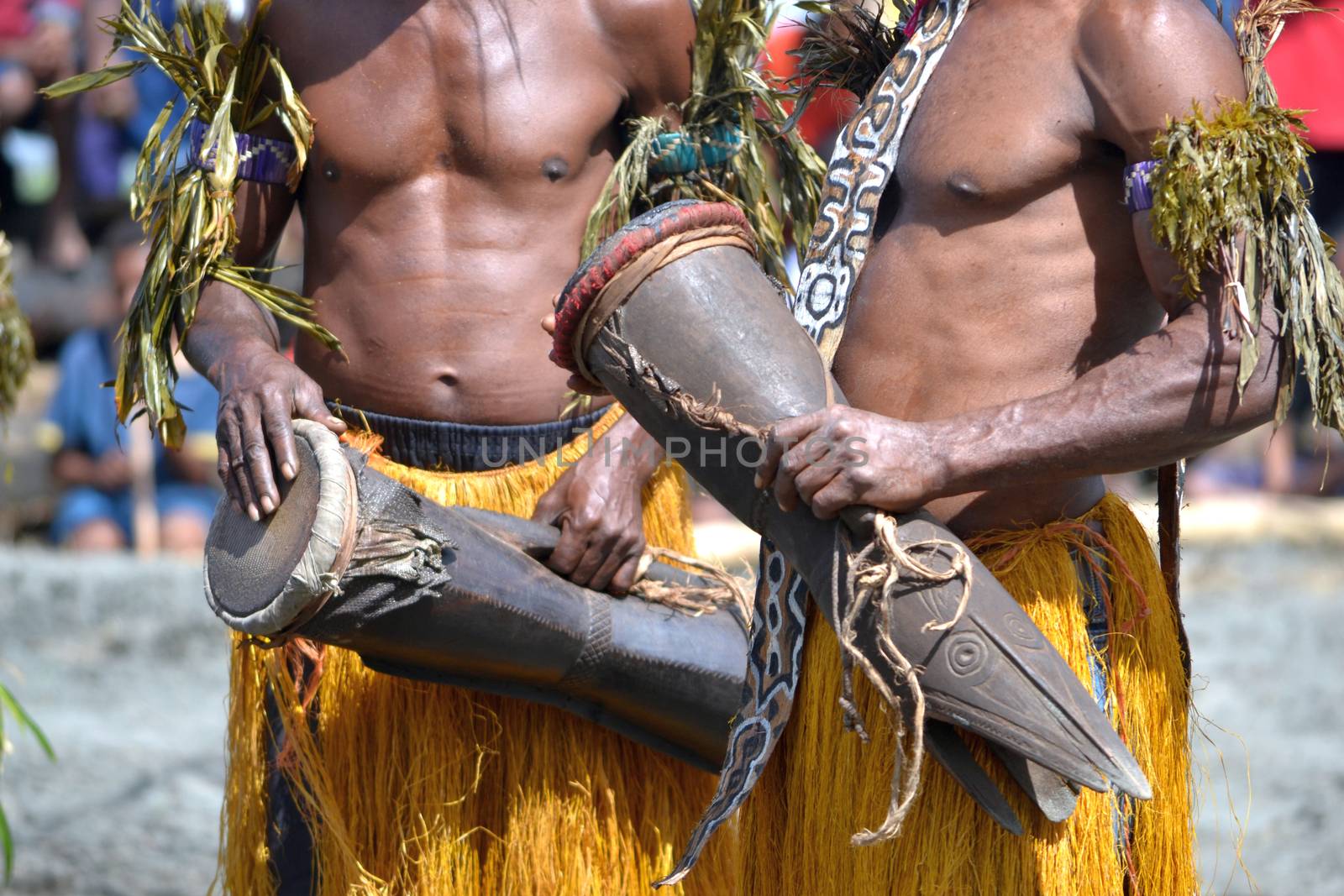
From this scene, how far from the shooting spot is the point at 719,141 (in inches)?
117

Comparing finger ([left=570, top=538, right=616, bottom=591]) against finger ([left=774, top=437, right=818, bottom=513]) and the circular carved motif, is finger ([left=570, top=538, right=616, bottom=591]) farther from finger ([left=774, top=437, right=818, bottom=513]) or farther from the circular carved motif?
the circular carved motif

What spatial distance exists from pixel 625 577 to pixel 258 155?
104 cm

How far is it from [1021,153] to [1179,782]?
92 centimetres

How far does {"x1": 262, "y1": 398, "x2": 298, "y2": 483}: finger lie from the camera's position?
7.95 feet

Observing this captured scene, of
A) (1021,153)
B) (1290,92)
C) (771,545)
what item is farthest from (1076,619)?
(1290,92)

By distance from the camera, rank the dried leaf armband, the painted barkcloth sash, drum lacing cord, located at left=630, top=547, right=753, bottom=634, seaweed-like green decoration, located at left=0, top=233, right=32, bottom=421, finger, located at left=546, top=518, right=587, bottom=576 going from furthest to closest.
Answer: seaweed-like green decoration, located at left=0, top=233, right=32, bottom=421, drum lacing cord, located at left=630, top=547, right=753, bottom=634, finger, located at left=546, top=518, right=587, bottom=576, the painted barkcloth sash, the dried leaf armband

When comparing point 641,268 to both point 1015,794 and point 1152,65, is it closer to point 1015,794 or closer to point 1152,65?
point 1152,65

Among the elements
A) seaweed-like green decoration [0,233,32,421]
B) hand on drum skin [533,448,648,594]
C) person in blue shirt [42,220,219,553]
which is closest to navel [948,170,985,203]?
hand on drum skin [533,448,648,594]

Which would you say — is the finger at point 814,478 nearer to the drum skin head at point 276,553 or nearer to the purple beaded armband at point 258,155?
the drum skin head at point 276,553

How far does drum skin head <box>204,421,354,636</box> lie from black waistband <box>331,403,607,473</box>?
0.39 metres

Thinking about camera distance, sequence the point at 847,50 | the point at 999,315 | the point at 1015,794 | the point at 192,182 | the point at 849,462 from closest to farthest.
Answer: the point at 849,462 → the point at 1015,794 → the point at 999,315 → the point at 847,50 → the point at 192,182

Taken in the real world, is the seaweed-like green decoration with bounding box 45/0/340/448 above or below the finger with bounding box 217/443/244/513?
→ above

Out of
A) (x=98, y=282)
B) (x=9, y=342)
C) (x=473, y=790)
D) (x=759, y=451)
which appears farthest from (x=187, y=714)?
(x=759, y=451)

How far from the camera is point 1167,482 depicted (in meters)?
2.34
